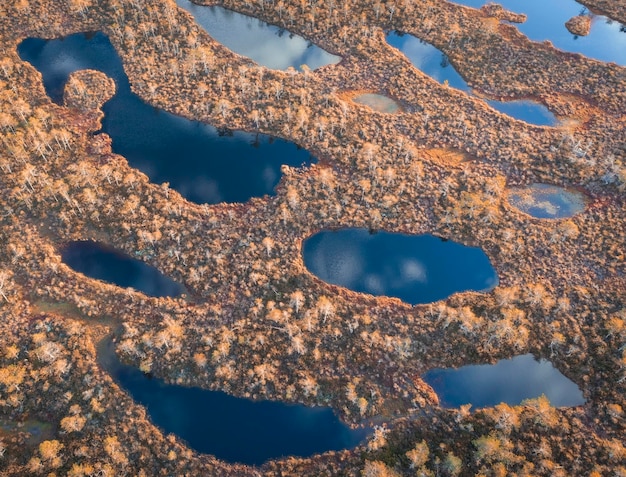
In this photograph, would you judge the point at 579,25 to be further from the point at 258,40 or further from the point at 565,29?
the point at 258,40

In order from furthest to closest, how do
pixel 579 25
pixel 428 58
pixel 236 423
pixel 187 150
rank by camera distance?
pixel 579 25, pixel 428 58, pixel 187 150, pixel 236 423

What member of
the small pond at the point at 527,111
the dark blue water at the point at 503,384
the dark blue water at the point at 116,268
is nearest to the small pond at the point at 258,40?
the small pond at the point at 527,111

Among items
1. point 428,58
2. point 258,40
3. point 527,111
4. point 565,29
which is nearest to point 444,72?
point 428,58

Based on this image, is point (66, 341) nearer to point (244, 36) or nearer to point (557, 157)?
point (244, 36)

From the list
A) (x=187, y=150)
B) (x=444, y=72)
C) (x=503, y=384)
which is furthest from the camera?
(x=444, y=72)

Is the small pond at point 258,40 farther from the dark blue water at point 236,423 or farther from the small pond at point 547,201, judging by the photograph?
the dark blue water at point 236,423

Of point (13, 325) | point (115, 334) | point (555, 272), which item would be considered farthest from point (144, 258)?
point (555, 272)
